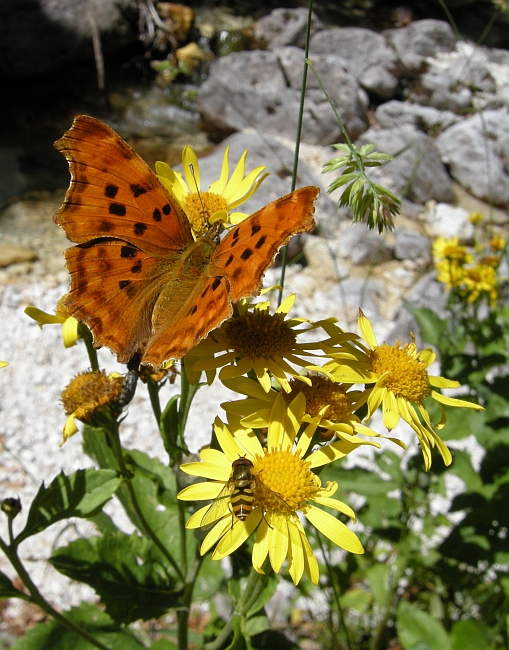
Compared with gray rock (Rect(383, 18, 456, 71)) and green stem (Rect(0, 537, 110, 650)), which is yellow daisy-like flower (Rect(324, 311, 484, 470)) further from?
gray rock (Rect(383, 18, 456, 71))

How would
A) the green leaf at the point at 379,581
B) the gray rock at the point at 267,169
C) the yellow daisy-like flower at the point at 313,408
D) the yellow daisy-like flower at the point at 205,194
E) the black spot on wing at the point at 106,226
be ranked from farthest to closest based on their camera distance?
the gray rock at the point at 267,169 < the green leaf at the point at 379,581 < the yellow daisy-like flower at the point at 205,194 < the black spot on wing at the point at 106,226 < the yellow daisy-like flower at the point at 313,408

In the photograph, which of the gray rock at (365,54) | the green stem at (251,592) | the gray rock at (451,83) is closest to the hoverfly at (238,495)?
the green stem at (251,592)

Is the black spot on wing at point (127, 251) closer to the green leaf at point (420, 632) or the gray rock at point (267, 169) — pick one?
the green leaf at point (420, 632)

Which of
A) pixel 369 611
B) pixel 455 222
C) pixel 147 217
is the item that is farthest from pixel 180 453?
pixel 455 222

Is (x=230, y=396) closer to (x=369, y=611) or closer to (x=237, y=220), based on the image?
(x=369, y=611)

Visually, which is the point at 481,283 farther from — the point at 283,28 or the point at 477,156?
the point at 283,28

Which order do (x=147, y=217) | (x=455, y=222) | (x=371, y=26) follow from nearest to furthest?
(x=147, y=217), (x=455, y=222), (x=371, y=26)

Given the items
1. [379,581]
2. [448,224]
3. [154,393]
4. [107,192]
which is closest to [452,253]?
[379,581]
